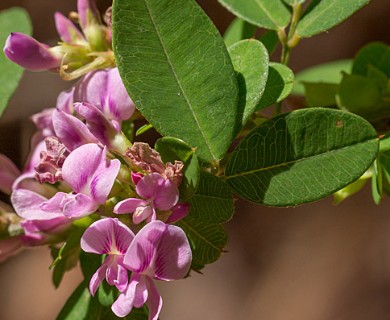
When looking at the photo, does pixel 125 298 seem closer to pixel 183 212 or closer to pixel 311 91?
pixel 183 212

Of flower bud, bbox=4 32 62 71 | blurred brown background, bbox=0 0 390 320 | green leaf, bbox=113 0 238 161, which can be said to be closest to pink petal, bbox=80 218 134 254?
green leaf, bbox=113 0 238 161

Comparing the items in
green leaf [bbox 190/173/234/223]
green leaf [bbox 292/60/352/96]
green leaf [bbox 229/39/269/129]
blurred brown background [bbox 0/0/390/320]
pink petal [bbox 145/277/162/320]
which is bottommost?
blurred brown background [bbox 0/0/390/320]

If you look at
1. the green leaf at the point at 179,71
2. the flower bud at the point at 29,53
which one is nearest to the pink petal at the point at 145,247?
the green leaf at the point at 179,71

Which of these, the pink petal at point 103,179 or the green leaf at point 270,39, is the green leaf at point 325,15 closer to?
the green leaf at point 270,39

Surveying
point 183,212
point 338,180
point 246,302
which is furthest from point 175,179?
point 246,302

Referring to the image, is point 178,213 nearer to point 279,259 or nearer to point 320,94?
point 320,94

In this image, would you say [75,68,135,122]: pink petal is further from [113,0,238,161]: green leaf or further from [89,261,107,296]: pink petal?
[89,261,107,296]: pink petal
